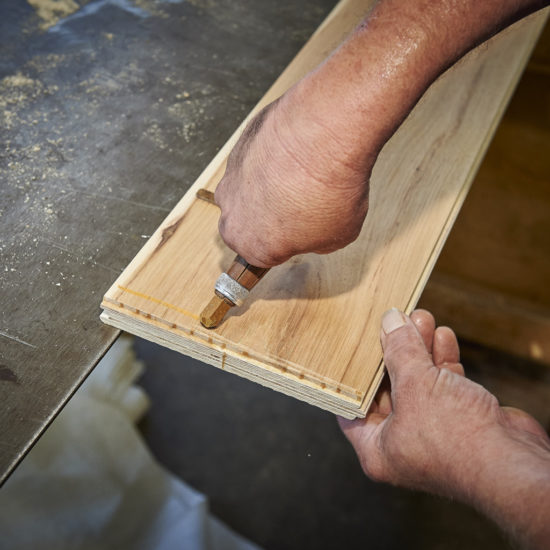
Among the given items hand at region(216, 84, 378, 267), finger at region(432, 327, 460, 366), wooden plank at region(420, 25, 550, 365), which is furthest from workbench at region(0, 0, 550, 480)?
wooden plank at region(420, 25, 550, 365)

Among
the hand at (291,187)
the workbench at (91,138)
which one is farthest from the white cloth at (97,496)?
the hand at (291,187)

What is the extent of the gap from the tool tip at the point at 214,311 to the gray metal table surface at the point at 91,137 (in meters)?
0.21

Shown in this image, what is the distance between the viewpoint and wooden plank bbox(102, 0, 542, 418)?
103 centimetres

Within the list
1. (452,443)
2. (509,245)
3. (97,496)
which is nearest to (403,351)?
Answer: (452,443)

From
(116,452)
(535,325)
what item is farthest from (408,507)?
(116,452)

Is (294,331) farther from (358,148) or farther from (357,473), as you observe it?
(357,473)

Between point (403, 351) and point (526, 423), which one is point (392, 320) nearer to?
point (403, 351)

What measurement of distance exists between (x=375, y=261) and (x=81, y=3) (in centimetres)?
124

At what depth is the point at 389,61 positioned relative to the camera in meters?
0.75

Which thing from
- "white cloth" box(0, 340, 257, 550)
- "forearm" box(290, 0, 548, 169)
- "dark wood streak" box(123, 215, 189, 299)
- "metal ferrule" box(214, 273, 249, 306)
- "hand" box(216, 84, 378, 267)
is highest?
"forearm" box(290, 0, 548, 169)

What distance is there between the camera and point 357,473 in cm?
260

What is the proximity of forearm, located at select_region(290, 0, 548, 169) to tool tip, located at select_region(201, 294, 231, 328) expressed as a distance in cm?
34

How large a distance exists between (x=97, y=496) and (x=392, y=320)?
137 centimetres

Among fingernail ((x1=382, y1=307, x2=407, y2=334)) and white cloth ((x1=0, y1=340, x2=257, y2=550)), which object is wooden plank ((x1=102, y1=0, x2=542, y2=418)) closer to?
fingernail ((x1=382, y1=307, x2=407, y2=334))
